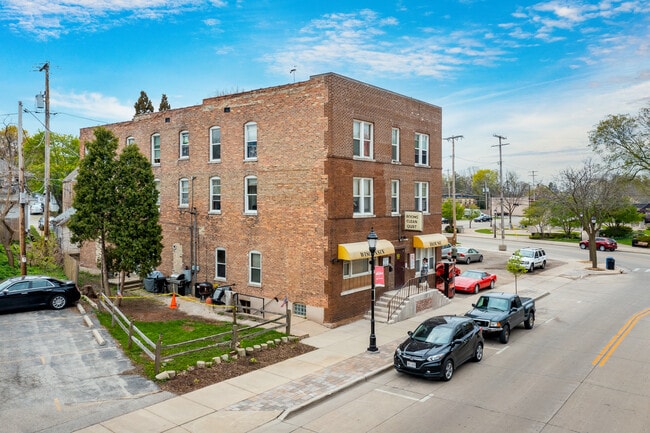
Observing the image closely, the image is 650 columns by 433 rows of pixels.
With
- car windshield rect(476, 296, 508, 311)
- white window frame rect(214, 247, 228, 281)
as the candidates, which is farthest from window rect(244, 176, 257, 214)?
car windshield rect(476, 296, 508, 311)

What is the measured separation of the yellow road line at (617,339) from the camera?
54.3 ft

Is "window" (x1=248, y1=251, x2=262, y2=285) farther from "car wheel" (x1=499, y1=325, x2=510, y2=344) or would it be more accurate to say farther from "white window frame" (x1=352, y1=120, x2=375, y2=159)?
"car wheel" (x1=499, y1=325, x2=510, y2=344)

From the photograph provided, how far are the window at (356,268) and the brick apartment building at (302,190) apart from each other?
0.07 m

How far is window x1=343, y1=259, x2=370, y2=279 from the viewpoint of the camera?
2202cm

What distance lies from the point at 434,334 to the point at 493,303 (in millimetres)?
6100

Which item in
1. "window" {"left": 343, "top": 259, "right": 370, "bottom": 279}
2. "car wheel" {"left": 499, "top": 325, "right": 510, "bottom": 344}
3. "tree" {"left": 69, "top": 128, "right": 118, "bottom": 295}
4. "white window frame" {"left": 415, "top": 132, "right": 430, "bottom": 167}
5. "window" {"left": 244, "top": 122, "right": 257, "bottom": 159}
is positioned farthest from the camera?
"white window frame" {"left": 415, "top": 132, "right": 430, "bottom": 167}

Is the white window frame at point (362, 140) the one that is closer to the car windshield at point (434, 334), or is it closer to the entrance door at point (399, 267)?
the entrance door at point (399, 267)

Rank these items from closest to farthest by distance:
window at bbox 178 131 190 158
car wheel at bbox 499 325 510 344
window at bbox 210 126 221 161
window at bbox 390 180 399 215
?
car wheel at bbox 499 325 510 344, window at bbox 390 180 399 215, window at bbox 210 126 221 161, window at bbox 178 131 190 158

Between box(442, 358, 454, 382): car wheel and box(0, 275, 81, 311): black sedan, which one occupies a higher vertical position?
box(0, 275, 81, 311): black sedan

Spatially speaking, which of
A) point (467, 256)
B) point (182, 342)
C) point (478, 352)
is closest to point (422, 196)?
point (478, 352)

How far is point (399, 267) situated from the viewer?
2545 centimetres

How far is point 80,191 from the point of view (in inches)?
866

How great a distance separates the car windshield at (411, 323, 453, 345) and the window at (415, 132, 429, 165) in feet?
44.1

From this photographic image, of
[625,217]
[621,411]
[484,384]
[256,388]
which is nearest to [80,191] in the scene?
[256,388]
